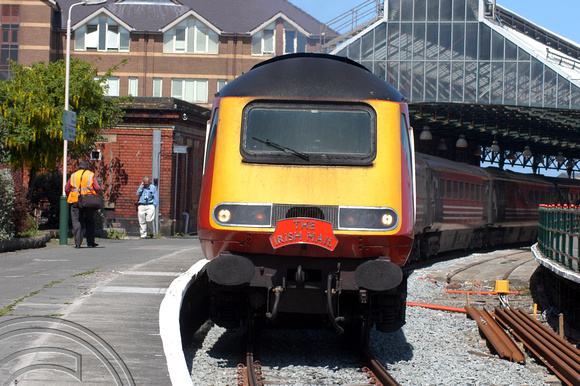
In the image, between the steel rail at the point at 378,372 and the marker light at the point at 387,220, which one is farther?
the marker light at the point at 387,220

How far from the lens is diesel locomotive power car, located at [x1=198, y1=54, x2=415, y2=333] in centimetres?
766

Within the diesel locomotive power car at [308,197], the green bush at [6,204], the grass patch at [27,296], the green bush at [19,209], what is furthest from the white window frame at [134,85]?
the diesel locomotive power car at [308,197]

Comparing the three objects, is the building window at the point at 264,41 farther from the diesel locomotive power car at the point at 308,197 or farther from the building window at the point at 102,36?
the diesel locomotive power car at the point at 308,197

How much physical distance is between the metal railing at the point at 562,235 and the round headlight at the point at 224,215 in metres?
6.47

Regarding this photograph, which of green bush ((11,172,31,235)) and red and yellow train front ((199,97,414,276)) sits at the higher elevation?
red and yellow train front ((199,97,414,276))

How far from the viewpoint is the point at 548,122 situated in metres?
31.2

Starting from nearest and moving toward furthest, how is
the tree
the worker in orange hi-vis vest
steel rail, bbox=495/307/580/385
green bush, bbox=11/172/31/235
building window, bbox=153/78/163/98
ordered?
steel rail, bbox=495/307/580/385, green bush, bbox=11/172/31/235, the worker in orange hi-vis vest, the tree, building window, bbox=153/78/163/98

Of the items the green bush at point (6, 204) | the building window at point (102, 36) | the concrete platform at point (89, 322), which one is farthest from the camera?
the building window at point (102, 36)

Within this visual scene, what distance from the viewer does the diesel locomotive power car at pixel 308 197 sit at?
7660 millimetres

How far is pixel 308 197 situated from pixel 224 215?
2.76 ft

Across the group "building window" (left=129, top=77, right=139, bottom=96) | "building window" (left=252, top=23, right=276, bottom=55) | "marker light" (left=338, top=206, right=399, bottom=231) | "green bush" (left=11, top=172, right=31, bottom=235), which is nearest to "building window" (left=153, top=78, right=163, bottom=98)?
"building window" (left=129, top=77, right=139, bottom=96)

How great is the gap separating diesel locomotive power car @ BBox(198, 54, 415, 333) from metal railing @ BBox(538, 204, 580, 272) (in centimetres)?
531

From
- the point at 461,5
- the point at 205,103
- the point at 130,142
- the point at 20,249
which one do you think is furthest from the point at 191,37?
the point at 20,249

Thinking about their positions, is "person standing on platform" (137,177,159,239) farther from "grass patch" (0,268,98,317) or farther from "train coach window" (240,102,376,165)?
"train coach window" (240,102,376,165)
